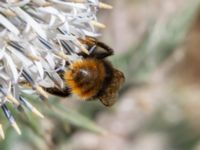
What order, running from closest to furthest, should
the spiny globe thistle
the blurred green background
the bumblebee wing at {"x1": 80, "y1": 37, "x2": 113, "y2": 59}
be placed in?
the spiny globe thistle, the bumblebee wing at {"x1": 80, "y1": 37, "x2": 113, "y2": 59}, the blurred green background

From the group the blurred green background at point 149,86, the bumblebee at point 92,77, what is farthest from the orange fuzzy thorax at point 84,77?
the blurred green background at point 149,86

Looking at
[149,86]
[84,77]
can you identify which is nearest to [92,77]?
[84,77]

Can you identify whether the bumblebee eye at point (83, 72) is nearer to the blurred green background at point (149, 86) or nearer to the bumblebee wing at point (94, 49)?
the bumblebee wing at point (94, 49)

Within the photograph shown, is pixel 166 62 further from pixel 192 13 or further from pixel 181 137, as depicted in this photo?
pixel 192 13

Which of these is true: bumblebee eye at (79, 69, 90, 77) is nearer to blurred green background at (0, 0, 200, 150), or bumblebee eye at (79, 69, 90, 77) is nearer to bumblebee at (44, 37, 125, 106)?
bumblebee at (44, 37, 125, 106)

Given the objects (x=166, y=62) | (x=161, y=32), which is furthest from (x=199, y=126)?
(x=161, y=32)

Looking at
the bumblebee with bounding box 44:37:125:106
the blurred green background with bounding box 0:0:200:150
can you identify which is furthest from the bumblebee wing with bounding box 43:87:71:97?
the blurred green background with bounding box 0:0:200:150

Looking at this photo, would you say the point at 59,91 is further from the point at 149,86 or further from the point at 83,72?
the point at 149,86

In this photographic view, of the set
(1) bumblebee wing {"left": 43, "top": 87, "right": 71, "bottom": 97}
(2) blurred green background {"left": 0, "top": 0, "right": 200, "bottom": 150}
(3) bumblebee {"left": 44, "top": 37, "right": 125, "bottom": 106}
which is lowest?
(2) blurred green background {"left": 0, "top": 0, "right": 200, "bottom": 150}
